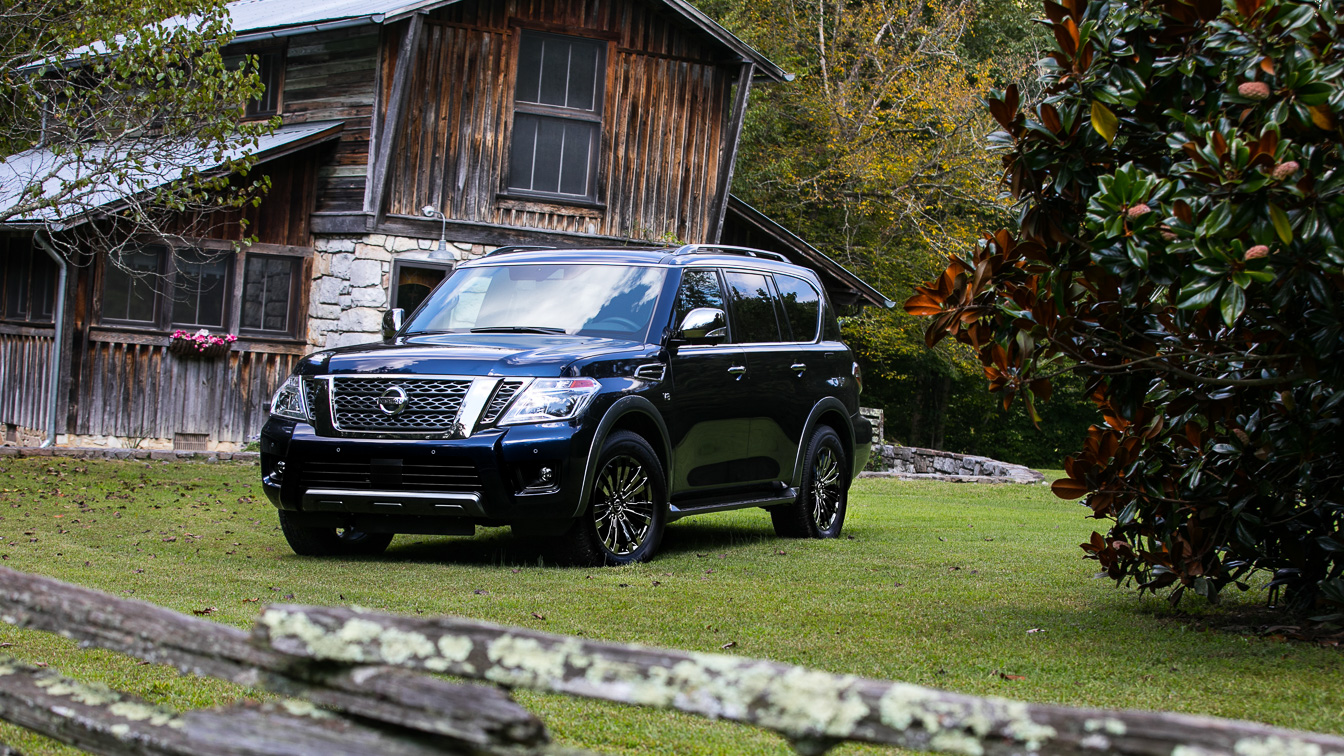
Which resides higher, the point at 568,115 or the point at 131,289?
the point at 568,115

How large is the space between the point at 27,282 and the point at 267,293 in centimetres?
346

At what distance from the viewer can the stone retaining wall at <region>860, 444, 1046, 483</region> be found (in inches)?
865

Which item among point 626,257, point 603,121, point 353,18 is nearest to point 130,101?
point 353,18

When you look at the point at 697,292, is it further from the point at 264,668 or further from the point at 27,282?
the point at 27,282

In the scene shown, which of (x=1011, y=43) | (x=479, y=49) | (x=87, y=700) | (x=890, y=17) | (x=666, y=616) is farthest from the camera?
(x=1011, y=43)

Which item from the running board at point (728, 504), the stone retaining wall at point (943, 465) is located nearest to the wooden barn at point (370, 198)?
the stone retaining wall at point (943, 465)

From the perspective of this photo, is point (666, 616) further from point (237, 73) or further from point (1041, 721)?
point (237, 73)

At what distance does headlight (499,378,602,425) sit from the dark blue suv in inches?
0.4

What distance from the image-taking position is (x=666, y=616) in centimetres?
678

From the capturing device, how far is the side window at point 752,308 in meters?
10.2

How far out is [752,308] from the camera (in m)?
10.4

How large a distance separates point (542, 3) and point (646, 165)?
2.56 metres

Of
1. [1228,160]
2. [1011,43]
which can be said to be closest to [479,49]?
[1228,160]

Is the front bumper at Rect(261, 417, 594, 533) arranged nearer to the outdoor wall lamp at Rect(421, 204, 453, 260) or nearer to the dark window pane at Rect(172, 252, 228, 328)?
the outdoor wall lamp at Rect(421, 204, 453, 260)
